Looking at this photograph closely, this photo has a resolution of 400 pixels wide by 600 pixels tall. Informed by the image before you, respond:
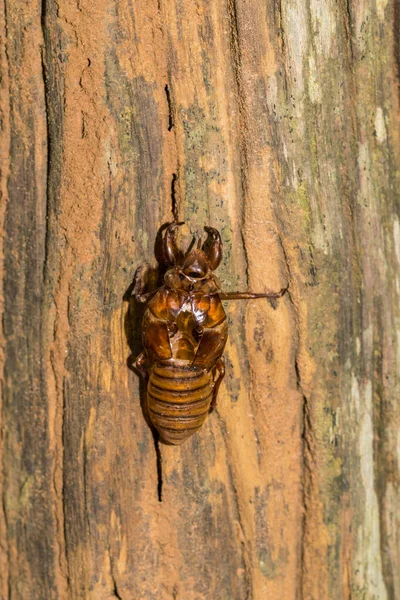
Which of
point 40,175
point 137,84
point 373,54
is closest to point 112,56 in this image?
point 137,84

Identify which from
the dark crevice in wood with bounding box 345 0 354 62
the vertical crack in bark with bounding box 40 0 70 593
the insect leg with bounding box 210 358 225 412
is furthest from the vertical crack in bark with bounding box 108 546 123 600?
the dark crevice in wood with bounding box 345 0 354 62

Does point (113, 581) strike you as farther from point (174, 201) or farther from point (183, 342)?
point (174, 201)

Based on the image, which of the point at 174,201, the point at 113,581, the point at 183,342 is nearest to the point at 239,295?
the point at 183,342

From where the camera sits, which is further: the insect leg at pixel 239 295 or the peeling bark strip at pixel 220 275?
the insect leg at pixel 239 295

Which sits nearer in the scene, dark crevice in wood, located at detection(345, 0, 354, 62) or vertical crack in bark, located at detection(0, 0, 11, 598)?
vertical crack in bark, located at detection(0, 0, 11, 598)

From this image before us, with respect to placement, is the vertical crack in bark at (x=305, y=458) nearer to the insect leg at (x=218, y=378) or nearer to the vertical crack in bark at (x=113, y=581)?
the insect leg at (x=218, y=378)

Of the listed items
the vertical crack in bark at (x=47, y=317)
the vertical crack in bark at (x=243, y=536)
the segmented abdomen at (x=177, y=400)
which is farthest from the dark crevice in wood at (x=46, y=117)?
the vertical crack in bark at (x=243, y=536)

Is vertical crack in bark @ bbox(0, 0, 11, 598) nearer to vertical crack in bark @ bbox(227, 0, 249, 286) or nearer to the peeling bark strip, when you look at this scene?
the peeling bark strip
